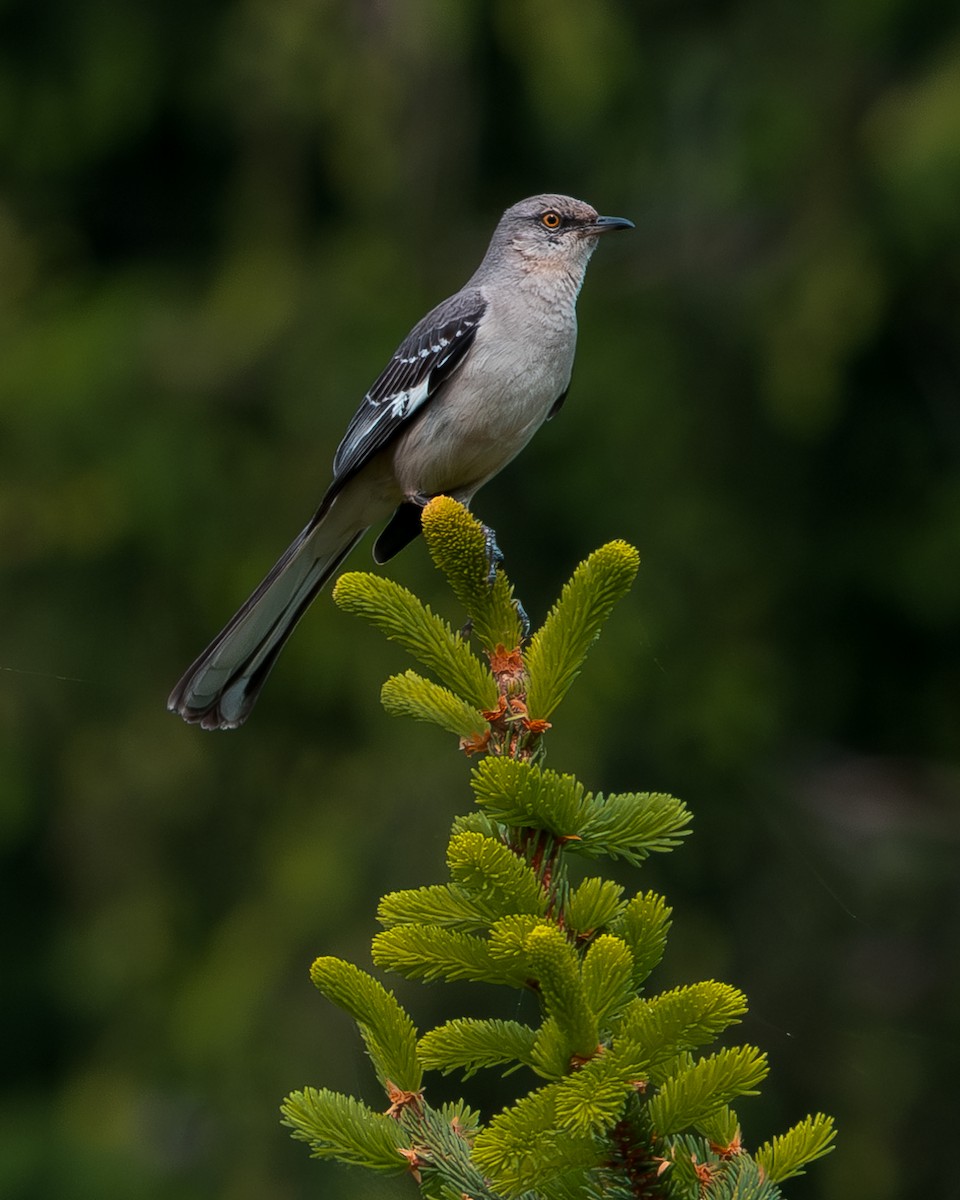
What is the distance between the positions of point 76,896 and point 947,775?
5655 millimetres

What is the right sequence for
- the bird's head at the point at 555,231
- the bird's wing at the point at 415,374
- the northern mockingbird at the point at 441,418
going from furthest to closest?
the bird's head at the point at 555,231
the bird's wing at the point at 415,374
the northern mockingbird at the point at 441,418

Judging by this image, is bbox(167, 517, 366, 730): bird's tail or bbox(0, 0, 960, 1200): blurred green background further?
bbox(0, 0, 960, 1200): blurred green background

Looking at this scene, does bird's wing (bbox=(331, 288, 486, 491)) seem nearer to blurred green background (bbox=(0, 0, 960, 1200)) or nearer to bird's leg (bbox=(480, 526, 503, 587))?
bird's leg (bbox=(480, 526, 503, 587))

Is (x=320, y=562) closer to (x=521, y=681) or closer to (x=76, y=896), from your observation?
(x=521, y=681)

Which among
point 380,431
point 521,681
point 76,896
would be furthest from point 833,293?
point 521,681

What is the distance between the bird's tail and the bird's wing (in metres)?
0.19

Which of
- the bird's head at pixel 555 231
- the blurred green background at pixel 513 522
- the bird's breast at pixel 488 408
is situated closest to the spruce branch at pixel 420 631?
the bird's breast at pixel 488 408

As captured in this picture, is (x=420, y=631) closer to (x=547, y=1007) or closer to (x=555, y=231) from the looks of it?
(x=547, y=1007)

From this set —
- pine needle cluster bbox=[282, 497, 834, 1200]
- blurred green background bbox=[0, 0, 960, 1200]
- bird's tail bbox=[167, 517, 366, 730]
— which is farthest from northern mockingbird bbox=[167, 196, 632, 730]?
blurred green background bbox=[0, 0, 960, 1200]

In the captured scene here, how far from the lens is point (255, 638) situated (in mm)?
3980

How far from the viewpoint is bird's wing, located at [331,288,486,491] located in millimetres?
4367

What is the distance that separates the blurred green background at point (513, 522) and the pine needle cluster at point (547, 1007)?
521 cm

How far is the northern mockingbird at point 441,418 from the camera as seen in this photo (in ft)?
13.1

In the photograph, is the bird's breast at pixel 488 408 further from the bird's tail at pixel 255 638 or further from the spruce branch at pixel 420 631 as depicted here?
the spruce branch at pixel 420 631
